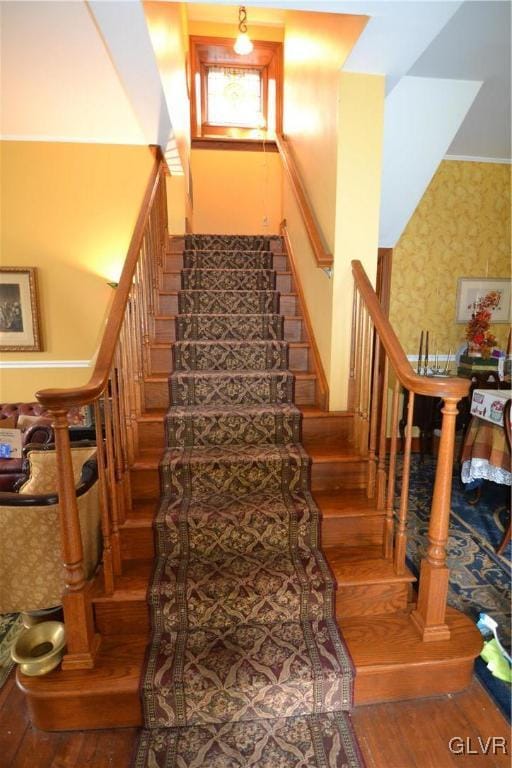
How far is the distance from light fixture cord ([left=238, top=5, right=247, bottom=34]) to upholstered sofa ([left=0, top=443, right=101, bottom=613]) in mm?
5523

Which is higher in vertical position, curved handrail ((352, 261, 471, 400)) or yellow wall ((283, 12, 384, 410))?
yellow wall ((283, 12, 384, 410))

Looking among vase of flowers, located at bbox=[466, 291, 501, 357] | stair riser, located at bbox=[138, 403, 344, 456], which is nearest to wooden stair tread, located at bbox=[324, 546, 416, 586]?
stair riser, located at bbox=[138, 403, 344, 456]

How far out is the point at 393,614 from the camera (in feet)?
5.94

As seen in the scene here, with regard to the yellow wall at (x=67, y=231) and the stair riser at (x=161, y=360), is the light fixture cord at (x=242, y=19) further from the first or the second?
the stair riser at (x=161, y=360)

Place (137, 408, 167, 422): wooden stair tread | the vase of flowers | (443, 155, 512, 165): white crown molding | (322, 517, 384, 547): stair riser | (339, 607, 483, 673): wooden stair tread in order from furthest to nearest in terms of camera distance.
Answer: (443, 155, 512, 165): white crown molding < the vase of flowers < (137, 408, 167, 422): wooden stair tread < (322, 517, 384, 547): stair riser < (339, 607, 483, 673): wooden stair tread

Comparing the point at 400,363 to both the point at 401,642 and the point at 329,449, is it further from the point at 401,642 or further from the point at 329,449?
the point at 401,642

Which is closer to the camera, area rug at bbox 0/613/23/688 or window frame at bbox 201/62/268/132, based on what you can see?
area rug at bbox 0/613/23/688

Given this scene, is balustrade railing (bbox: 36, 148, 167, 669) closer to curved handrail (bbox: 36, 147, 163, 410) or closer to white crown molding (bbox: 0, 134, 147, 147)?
curved handrail (bbox: 36, 147, 163, 410)

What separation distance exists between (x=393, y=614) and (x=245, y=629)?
0.66m

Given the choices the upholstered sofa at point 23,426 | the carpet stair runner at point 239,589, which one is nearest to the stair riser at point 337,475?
the carpet stair runner at point 239,589

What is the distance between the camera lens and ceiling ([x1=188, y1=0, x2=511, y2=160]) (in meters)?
1.68

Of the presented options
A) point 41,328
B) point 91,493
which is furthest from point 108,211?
point 91,493

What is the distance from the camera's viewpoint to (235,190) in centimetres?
528

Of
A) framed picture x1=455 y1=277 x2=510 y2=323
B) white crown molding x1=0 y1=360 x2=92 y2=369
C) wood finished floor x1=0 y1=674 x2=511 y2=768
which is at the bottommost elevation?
wood finished floor x1=0 y1=674 x2=511 y2=768
